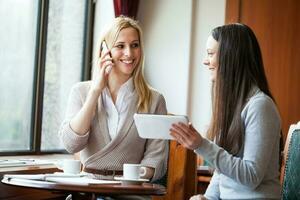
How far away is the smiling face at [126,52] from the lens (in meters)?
2.28

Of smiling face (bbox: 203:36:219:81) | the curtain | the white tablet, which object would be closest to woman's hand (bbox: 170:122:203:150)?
the white tablet

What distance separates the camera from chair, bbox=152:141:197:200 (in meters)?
2.47

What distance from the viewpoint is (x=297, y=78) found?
3.82 metres

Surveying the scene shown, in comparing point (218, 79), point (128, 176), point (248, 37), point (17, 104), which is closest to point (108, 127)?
point (128, 176)

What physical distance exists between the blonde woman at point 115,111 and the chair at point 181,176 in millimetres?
235

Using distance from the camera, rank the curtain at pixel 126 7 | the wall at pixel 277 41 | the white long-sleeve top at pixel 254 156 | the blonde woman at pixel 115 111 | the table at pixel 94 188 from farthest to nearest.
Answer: the curtain at pixel 126 7 → the wall at pixel 277 41 → the blonde woman at pixel 115 111 → the white long-sleeve top at pixel 254 156 → the table at pixel 94 188

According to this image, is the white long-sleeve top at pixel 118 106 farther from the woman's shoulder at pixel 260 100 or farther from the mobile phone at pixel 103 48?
the woman's shoulder at pixel 260 100

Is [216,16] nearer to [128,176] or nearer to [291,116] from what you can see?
[291,116]

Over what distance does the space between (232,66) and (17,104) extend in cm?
175

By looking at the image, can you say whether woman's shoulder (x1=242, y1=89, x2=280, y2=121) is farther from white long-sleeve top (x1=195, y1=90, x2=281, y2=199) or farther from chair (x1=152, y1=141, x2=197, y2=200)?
chair (x1=152, y1=141, x2=197, y2=200)

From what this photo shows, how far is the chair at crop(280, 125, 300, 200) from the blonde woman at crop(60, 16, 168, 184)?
0.53m

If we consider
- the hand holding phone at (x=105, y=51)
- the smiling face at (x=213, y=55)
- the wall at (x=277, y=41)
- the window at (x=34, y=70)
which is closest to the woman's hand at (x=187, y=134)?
the smiling face at (x=213, y=55)

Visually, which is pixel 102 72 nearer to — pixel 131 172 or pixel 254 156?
pixel 131 172

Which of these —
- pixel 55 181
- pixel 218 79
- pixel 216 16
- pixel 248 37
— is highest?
pixel 216 16
